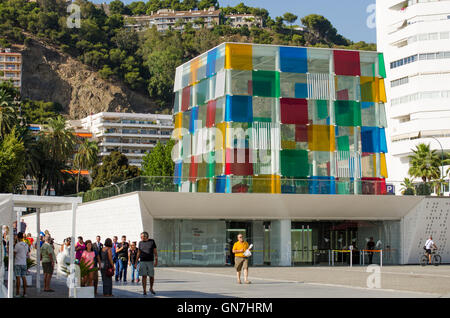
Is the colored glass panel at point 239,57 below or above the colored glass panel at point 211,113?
above

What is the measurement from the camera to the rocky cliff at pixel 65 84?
164 m

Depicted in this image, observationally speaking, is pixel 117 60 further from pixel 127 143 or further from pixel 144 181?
pixel 144 181

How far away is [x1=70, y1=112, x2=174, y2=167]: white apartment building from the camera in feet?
496

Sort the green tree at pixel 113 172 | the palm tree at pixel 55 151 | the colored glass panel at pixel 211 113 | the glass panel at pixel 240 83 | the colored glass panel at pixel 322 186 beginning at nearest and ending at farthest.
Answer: the colored glass panel at pixel 322 186, the glass panel at pixel 240 83, the colored glass panel at pixel 211 113, the palm tree at pixel 55 151, the green tree at pixel 113 172

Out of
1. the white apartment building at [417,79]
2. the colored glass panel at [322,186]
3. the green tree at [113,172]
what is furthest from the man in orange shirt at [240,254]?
the green tree at [113,172]

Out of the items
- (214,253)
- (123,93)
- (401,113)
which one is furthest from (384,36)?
(123,93)

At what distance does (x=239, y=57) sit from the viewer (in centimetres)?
4594

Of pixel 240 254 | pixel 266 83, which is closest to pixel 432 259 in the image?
pixel 266 83

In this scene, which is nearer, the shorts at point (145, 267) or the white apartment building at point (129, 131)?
the shorts at point (145, 267)

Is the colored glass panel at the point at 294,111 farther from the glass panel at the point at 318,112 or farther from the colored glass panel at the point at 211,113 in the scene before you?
the colored glass panel at the point at 211,113

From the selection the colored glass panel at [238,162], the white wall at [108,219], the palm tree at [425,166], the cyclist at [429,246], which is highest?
the palm tree at [425,166]

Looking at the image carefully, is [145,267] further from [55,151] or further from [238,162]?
[55,151]

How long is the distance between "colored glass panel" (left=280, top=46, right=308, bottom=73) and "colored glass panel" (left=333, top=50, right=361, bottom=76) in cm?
227

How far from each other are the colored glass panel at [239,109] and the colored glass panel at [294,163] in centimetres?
324
